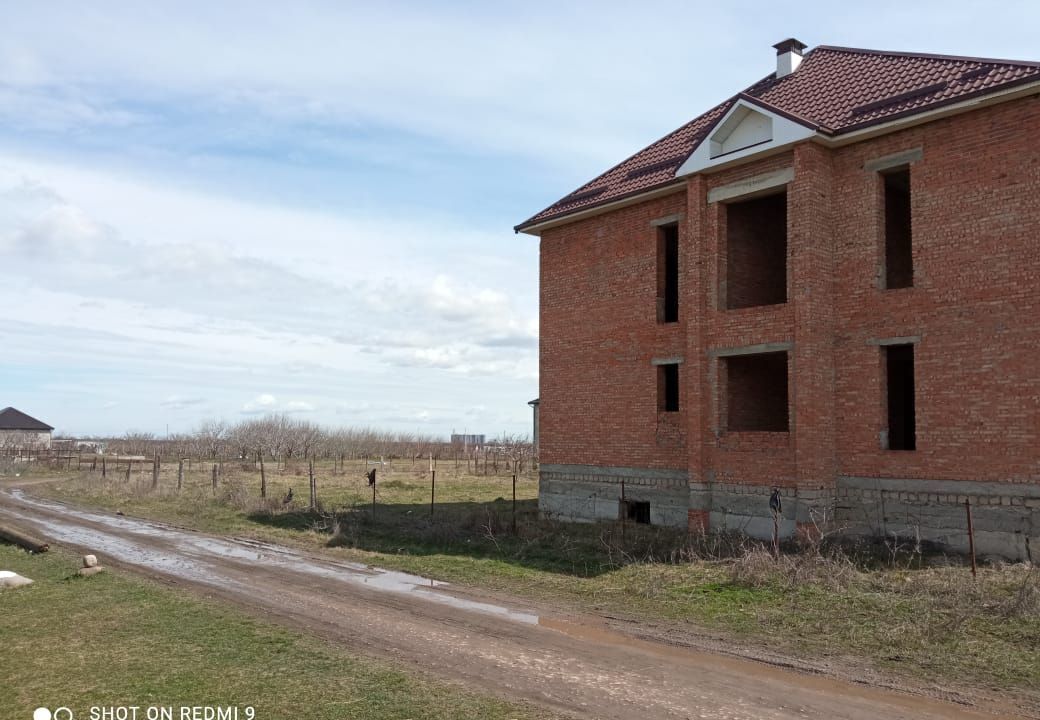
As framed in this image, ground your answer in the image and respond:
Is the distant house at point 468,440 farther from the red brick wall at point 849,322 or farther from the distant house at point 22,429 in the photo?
the red brick wall at point 849,322

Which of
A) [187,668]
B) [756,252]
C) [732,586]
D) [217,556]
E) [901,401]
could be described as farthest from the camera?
[756,252]

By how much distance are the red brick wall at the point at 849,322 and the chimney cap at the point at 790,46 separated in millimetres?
4647

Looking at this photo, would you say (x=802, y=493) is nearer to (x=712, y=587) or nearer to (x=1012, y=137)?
(x=712, y=587)

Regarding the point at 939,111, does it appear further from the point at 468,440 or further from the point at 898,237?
the point at 468,440

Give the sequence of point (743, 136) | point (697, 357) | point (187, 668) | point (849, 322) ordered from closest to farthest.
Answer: point (187, 668), point (849, 322), point (743, 136), point (697, 357)

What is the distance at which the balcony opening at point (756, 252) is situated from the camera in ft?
56.6

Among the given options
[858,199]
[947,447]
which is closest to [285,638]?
[947,447]

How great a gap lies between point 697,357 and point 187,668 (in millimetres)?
11684

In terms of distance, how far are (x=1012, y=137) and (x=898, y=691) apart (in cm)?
993

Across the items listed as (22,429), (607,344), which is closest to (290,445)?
(22,429)

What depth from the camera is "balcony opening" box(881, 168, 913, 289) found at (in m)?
16.6

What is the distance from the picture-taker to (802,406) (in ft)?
47.8

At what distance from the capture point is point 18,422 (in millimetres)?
88812

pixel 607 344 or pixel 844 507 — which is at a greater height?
pixel 607 344
